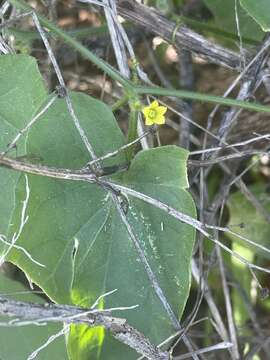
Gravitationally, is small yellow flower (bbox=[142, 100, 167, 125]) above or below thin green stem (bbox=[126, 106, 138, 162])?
above

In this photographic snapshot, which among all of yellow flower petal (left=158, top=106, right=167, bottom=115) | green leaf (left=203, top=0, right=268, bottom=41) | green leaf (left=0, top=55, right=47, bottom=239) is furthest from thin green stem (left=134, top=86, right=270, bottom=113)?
green leaf (left=203, top=0, right=268, bottom=41)

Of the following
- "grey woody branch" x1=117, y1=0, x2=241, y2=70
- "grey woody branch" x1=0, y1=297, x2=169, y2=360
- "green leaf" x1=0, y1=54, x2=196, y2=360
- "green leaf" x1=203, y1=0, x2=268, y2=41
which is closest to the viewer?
"grey woody branch" x1=0, y1=297, x2=169, y2=360

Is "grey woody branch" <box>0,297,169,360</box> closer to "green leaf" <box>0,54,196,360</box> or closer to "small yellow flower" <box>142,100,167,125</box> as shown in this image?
"green leaf" <box>0,54,196,360</box>

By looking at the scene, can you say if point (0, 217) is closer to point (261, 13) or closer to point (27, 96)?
point (27, 96)

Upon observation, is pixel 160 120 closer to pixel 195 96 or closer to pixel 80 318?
pixel 195 96

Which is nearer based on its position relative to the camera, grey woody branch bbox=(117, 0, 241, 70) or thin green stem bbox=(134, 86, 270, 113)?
thin green stem bbox=(134, 86, 270, 113)

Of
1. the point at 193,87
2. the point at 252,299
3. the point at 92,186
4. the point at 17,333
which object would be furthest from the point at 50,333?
the point at 193,87

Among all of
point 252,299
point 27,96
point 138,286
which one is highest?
point 27,96

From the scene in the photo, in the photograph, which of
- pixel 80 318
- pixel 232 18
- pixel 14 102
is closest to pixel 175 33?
pixel 232 18
